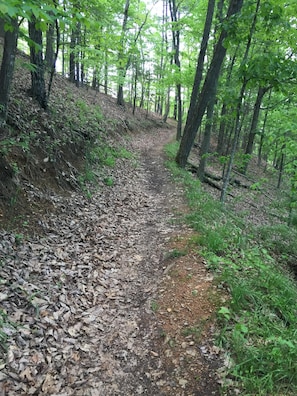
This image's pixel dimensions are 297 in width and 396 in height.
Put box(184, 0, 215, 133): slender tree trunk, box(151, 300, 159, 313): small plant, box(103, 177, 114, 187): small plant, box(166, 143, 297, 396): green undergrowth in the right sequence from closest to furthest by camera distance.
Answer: box(166, 143, 297, 396): green undergrowth, box(151, 300, 159, 313): small plant, box(103, 177, 114, 187): small plant, box(184, 0, 215, 133): slender tree trunk

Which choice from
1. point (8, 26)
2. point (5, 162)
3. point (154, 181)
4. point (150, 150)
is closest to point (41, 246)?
point (5, 162)

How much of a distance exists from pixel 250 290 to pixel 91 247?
314 centimetres

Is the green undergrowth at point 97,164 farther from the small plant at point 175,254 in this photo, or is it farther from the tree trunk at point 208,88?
the small plant at point 175,254

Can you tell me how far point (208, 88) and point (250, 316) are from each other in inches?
348

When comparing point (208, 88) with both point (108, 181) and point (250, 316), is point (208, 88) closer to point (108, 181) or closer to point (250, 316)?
point (108, 181)

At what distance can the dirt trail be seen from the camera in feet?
9.75

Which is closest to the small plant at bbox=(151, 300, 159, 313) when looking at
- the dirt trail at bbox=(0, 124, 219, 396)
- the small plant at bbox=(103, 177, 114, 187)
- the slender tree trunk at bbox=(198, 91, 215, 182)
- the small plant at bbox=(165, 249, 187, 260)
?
the dirt trail at bbox=(0, 124, 219, 396)

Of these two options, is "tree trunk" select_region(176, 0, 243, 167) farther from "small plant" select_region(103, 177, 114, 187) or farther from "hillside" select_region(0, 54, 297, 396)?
"small plant" select_region(103, 177, 114, 187)

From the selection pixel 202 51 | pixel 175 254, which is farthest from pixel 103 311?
pixel 202 51

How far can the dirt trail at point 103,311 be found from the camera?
9.75 ft

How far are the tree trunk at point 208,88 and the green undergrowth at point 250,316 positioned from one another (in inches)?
229

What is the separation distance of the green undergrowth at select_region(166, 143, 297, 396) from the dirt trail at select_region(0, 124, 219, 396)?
230 mm

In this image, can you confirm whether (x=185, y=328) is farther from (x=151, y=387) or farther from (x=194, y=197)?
(x=194, y=197)

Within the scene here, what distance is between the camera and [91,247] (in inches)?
218
